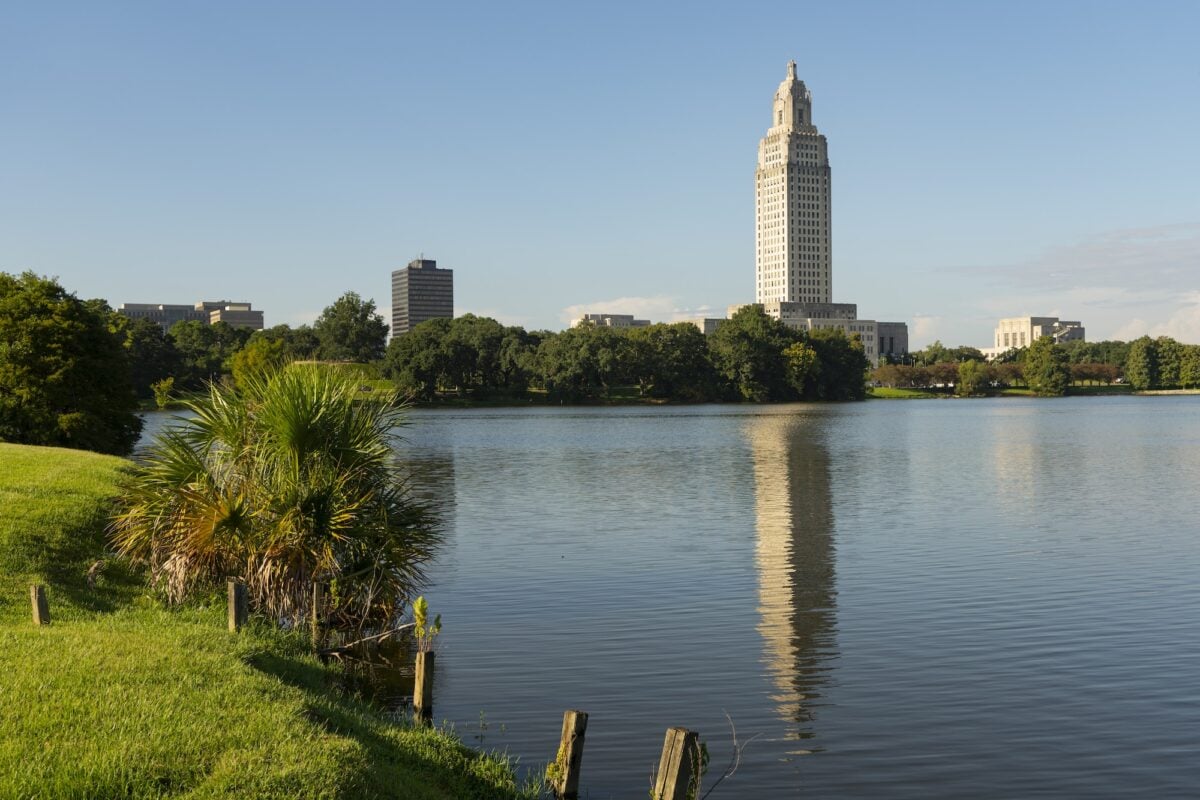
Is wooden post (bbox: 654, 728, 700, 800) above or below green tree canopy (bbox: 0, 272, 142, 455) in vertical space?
below

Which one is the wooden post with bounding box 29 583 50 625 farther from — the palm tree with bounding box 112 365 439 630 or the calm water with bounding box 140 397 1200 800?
the calm water with bounding box 140 397 1200 800

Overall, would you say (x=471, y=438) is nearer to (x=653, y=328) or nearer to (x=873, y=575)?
(x=873, y=575)

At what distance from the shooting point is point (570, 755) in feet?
36.2

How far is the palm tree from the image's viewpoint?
18203 millimetres

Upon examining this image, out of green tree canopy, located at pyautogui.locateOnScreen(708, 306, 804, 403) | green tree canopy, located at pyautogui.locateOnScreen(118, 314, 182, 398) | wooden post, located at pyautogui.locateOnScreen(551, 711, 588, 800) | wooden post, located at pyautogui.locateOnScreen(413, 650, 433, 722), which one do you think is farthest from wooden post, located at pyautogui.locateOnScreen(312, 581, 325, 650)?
green tree canopy, located at pyautogui.locateOnScreen(708, 306, 804, 403)

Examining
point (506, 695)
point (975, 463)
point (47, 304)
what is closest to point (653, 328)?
point (975, 463)

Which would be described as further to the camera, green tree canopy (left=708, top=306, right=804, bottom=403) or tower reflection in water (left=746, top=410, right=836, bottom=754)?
green tree canopy (left=708, top=306, right=804, bottom=403)

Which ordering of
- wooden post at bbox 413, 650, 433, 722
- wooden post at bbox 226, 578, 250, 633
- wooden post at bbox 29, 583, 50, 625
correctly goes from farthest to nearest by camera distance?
wooden post at bbox 226, 578, 250, 633 → wooden post at bbox 29, 583, 50, 625 → wooden post at bbox 413, 650, 433, 722

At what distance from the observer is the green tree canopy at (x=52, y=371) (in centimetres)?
4581

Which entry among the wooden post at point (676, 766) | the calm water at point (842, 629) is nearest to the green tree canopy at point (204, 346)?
the calm water at point (842, 629)

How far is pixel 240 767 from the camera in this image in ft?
30.6

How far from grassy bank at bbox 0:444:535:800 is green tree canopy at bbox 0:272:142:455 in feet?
102

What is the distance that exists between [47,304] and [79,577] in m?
33.2

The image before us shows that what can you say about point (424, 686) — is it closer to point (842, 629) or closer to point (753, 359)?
point (842, 629)
